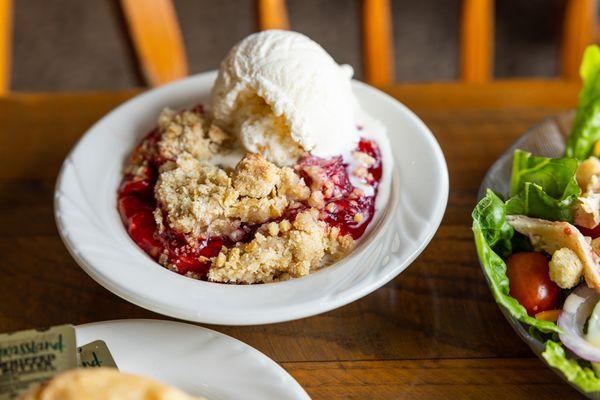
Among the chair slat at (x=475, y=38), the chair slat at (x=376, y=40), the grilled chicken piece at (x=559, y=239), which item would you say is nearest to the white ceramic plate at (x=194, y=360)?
the grilled chicken piece at (x=559, y=239)

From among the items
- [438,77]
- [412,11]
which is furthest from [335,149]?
[412,11]

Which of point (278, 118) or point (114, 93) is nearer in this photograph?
point (278, 118)

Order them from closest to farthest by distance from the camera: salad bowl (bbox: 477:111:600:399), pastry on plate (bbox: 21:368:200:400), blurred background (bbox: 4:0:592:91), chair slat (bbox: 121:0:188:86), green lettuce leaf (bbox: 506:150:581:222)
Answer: pastry on plate (bbox: 21:368:200:400)
green lettuce leaf (bbox: 506:150:581:222)
salad bowl (bbox: 477:111:600:399)
chair slat (bbox: 121:0:188:86)
blurred background (bbox: 4:0:592:91)

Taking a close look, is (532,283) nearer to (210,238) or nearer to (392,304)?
(392,304)

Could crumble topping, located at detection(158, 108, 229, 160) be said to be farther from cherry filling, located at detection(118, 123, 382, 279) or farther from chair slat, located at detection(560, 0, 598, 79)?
chair slat, located at detection(560, 0, 598, 79)

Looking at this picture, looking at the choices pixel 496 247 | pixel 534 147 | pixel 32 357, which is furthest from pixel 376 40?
pixel 32 357

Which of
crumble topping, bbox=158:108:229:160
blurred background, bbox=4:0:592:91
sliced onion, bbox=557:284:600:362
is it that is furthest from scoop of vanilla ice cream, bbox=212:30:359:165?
blurred background, bbox=4:0:592:91

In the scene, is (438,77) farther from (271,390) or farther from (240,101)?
(271,390)
